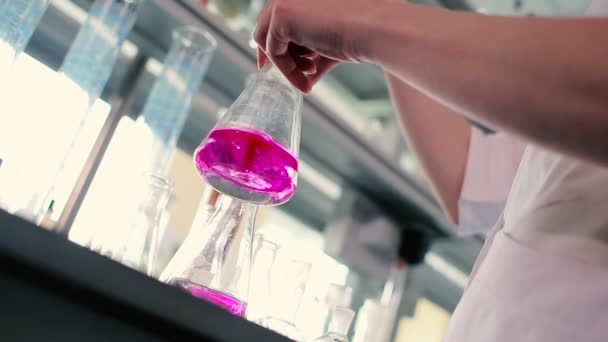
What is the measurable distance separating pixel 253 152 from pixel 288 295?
323 mm

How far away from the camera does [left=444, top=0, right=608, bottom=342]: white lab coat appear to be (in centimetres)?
58

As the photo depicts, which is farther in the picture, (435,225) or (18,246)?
(435,225)

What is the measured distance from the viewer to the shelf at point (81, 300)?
1.19 ft

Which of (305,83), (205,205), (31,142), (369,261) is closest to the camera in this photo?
(305,83)

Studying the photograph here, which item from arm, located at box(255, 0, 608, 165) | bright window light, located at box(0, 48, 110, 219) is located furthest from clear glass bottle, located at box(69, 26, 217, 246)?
arm, located at box(255, 0, 608, 165)

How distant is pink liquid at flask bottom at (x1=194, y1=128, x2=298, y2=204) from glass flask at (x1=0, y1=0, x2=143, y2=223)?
39cm

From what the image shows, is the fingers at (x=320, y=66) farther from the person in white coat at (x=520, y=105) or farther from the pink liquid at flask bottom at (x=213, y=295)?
the pink liquid at flask bottom at (x=213, y=295)

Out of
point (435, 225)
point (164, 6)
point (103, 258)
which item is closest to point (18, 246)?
point (103, 258)

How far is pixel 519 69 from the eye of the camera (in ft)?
1.47

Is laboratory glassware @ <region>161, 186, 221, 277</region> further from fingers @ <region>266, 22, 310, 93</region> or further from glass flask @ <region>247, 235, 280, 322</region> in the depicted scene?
fingers @ <region>266, 22, 310, 93</region>

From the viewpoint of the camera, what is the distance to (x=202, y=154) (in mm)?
653

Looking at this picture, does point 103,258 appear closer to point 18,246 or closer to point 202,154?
point 18,246

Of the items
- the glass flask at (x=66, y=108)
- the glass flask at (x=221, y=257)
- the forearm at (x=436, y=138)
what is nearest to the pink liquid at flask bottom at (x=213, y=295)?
the glass flask at (x=221, y=257)

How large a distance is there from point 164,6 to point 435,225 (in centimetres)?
100
